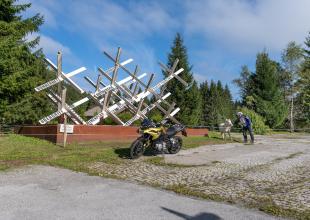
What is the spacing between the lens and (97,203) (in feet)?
19.4

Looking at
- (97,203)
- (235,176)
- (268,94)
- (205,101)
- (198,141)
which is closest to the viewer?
(97,203)

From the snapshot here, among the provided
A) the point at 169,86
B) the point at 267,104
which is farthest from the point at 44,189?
the point at 267,104

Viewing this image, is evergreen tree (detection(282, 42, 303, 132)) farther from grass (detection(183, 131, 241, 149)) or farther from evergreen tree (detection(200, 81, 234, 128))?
grass (detection(183, 131, 241, 149))

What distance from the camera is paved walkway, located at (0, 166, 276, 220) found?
17.3 feet

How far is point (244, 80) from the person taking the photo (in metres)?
62.7

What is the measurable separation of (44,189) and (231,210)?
3.47 m

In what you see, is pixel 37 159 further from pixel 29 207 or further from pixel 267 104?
pixel 267 104

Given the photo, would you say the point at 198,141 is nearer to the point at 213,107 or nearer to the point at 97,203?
the point at 97,203

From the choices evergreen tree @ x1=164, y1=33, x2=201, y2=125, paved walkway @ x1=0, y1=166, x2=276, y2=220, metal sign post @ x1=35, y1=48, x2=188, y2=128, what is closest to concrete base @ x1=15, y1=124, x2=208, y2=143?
metal sign post @ x1=35, y1=48, x2=188, y2=128

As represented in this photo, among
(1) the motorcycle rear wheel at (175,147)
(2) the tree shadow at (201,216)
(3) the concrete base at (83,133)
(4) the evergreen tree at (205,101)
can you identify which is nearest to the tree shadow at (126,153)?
(1) the motorcycle rear wheel at (175,147)

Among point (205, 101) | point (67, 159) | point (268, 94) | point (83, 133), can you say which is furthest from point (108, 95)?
point (205, 101)

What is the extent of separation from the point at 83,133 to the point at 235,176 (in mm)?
10010

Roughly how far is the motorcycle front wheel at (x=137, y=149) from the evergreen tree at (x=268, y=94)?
3462cm

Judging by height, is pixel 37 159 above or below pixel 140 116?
below
